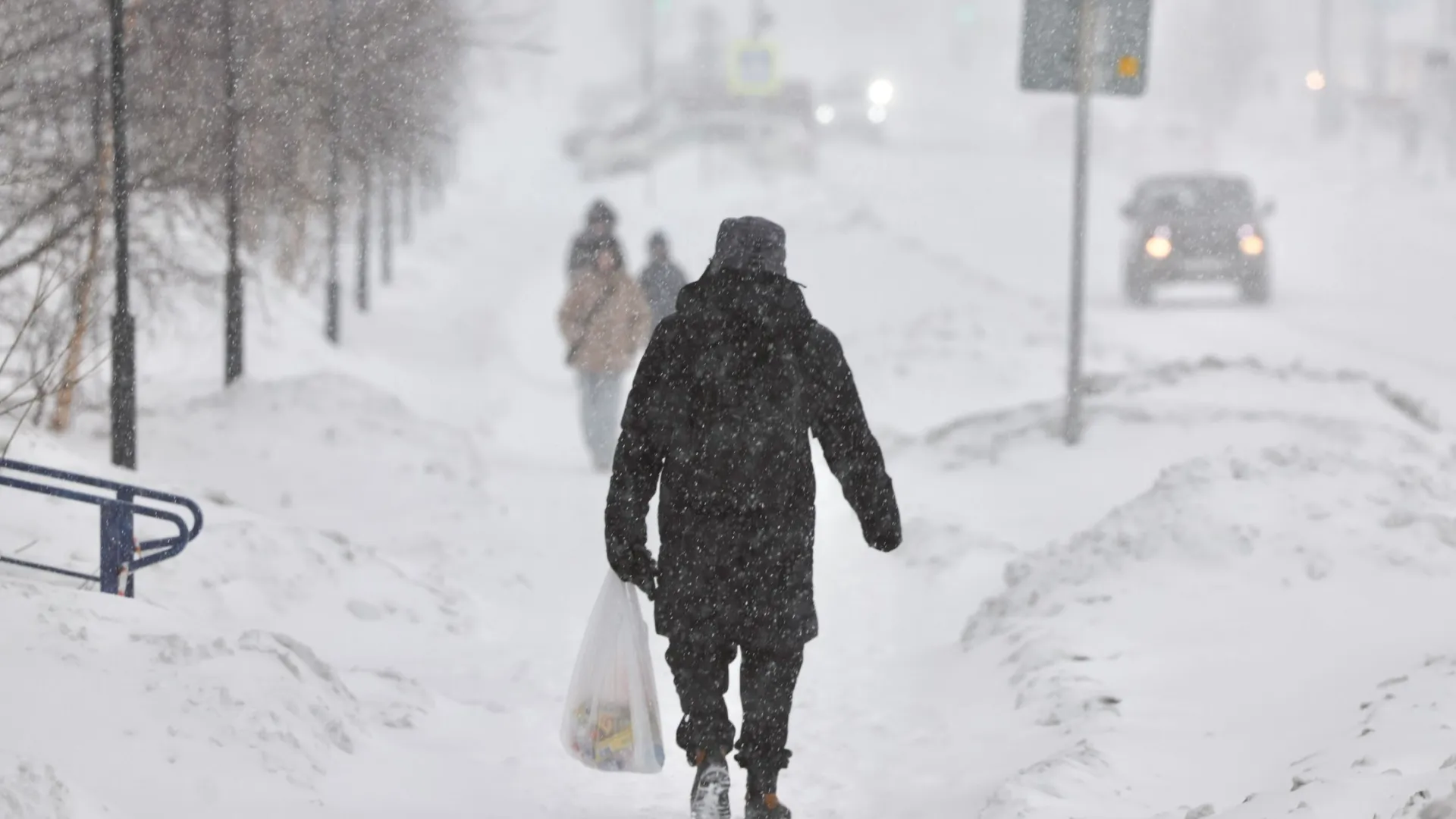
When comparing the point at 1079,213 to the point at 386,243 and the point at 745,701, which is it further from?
the point at 386,243

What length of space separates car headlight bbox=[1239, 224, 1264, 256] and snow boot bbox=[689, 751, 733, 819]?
19.5 metres

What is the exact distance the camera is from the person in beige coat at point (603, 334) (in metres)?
12.4

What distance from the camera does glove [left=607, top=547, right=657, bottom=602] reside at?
16.3 feet

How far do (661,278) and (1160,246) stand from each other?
12011mm

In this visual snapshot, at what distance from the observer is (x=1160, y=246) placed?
2320cm

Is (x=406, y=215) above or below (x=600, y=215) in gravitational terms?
below

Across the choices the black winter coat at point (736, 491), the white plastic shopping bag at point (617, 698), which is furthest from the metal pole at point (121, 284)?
the black winter coat at point (736, 491)

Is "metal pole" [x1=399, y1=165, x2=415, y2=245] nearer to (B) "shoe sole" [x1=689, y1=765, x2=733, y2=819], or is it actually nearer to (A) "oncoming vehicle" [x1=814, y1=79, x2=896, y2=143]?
(B) "shoe sole" [x1=689, y1=765, x2=733, y2=819]

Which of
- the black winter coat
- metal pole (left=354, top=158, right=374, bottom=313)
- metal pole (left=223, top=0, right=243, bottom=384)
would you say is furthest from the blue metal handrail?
metal pole (left=354, top=158, right=374, bottom=313)

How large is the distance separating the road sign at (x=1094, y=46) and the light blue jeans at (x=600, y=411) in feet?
11.6

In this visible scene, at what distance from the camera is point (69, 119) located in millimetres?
9242

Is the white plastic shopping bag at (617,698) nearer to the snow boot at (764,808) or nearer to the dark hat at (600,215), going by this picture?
the snow boot at (764,808)

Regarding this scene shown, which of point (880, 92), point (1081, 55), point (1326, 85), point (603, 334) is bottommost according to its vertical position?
point (603, 334)

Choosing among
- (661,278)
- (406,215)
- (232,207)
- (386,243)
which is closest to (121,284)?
(232,207)
